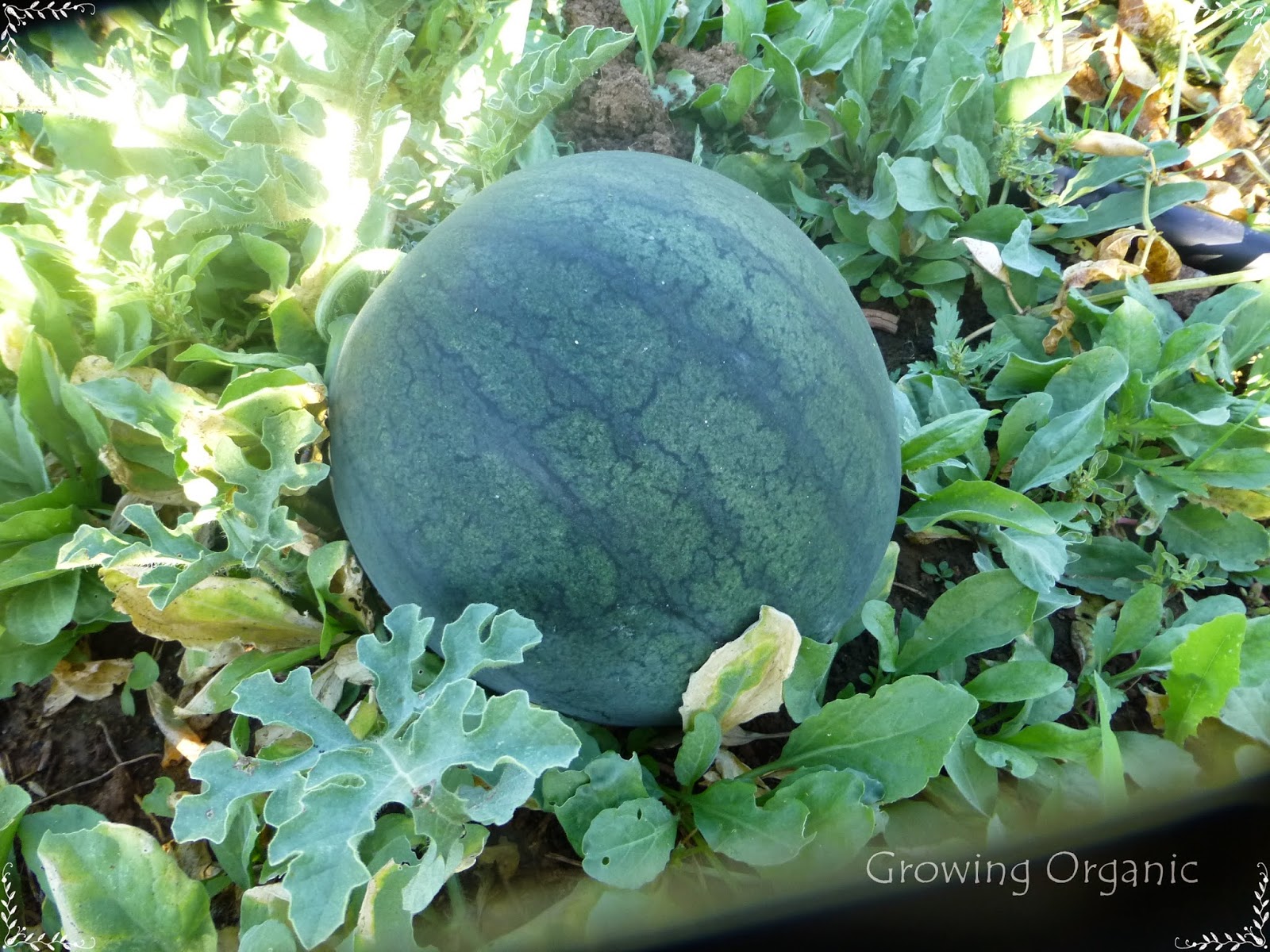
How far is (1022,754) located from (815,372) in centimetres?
85

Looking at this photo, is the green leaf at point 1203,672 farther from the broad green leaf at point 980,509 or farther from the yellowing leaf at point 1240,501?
the yellowing leaf at point 1240,501

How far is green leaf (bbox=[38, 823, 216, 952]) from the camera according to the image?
133cm

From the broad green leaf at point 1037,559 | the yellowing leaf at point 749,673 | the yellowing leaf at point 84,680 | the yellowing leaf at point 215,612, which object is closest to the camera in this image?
the yellowing leaf at point 749,673

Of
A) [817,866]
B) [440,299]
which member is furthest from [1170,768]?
[440,299]

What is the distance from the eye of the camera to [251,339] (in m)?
2.09

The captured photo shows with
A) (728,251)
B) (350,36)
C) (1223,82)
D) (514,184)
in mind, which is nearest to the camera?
(728,251)

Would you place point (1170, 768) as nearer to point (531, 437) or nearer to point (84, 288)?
point (531, 437)

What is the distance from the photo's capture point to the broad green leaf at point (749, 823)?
147cm

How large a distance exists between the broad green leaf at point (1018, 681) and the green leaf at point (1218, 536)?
63 cm

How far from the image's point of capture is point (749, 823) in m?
1.52

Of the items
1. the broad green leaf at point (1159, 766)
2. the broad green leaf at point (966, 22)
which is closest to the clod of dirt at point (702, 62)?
the broad green leaf at point (966, 22)

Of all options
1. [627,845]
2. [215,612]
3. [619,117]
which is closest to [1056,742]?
[627,845]

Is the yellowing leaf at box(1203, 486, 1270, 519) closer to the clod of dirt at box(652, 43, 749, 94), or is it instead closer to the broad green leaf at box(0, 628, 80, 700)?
the clod of dirt at box(652, 43, 749, 94)

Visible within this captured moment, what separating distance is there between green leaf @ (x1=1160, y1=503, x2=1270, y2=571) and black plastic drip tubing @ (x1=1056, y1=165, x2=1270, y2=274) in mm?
785
